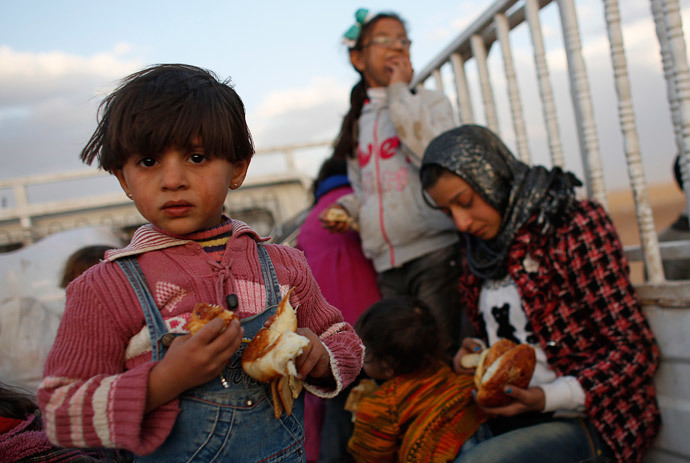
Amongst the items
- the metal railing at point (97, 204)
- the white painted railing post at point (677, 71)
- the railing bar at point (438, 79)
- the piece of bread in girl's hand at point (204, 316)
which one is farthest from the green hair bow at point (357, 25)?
the metal railing at point (97, 204)

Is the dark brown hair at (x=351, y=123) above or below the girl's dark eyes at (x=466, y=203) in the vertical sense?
above

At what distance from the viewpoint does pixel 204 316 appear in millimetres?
970

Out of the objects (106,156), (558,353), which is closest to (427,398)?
(558,353)

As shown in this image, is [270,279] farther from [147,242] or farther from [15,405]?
[15,405]

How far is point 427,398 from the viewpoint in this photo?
6.64 feet

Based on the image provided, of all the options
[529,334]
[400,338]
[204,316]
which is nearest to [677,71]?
[529,334]

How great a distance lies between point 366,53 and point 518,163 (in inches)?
43.1

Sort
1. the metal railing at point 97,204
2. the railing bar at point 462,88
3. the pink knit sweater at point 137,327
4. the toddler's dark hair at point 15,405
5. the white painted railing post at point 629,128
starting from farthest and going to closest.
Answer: the metal railing at point 97,204
the railing bar at point 462,88
the white painted railing post at point 629,128
the toddler's dark hair at point 15,405
the pink knit sweater at point 137,327

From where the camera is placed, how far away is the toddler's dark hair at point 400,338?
2.11 m

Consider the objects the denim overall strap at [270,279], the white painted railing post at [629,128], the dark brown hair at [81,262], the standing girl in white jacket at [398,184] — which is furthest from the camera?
the standing girl in white jacket at [398,184]

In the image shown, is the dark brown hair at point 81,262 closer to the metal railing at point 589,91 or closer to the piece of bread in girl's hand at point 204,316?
the piece of bread in girl's hand at point 204,316

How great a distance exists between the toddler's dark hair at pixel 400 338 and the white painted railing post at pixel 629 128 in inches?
35.7

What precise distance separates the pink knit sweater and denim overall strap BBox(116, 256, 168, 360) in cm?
1

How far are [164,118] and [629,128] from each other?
1.90 meters
